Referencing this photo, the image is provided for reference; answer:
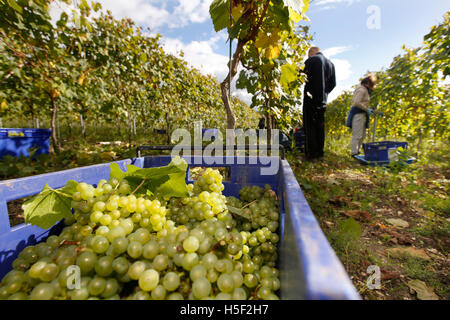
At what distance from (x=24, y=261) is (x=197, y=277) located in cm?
58

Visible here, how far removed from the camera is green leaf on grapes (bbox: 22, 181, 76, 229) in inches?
30.7

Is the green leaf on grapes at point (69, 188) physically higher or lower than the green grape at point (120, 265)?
higher

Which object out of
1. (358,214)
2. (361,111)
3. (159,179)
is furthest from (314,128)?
(159,179)

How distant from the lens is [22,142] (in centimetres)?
473

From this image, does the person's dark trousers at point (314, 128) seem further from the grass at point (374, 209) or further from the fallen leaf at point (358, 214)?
the fallen leaf at point (358, 214)

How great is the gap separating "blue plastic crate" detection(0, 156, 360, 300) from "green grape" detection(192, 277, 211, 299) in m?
0.18

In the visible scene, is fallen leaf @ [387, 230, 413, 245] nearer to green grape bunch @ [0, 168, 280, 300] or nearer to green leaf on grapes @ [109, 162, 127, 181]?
green grape bunch @ [0, 168, 280, 300]

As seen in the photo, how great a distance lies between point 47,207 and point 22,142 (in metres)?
5.40

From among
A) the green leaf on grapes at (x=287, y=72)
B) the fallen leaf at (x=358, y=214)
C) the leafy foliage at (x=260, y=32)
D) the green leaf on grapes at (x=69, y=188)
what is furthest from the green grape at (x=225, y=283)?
the fallen leaf at (x=358, y=214)

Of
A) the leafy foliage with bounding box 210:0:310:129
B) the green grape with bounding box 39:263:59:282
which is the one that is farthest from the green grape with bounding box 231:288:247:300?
the leafy foliage with bounding box 210:0:310:129

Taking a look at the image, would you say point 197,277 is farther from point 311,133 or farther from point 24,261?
point 311,133

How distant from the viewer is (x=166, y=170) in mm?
902

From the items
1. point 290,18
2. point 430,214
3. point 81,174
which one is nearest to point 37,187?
point 81,174

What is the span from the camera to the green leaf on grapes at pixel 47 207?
780mm
